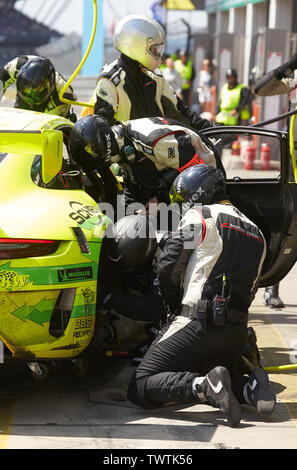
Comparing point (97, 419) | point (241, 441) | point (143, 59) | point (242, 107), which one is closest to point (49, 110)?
point (143, 59)

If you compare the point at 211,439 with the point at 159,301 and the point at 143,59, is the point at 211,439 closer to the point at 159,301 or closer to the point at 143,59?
the point at 159,301

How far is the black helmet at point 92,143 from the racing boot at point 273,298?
243cm

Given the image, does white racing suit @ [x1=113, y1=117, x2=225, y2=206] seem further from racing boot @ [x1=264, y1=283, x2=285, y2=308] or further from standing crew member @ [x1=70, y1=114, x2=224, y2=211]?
racing boot @ [x1=264, y1=283, x2=285, y2=308]

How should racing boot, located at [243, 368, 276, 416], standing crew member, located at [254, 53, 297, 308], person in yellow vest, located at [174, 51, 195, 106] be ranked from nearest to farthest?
racing boot, located at [243, 368, 276, 416]
standing crew member, located at [254, 53, 297, 308]
person in yellow vest, located at [174, 51, 195, 106]

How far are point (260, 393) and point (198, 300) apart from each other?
1.86 feet

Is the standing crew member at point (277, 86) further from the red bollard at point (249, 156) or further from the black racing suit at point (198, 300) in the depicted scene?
the red bollard at point (249, 156)

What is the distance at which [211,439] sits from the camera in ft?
14.4

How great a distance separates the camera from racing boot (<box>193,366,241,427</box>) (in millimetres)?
4508

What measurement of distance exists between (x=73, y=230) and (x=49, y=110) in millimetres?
2405

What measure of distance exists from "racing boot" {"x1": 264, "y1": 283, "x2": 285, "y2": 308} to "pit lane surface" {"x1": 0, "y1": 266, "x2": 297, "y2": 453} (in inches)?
66.3

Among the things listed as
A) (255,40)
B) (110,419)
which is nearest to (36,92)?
(110,419)

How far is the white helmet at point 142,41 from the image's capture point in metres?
7.17

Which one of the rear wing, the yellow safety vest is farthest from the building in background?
the rear wing

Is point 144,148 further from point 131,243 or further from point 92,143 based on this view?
point 131,243
